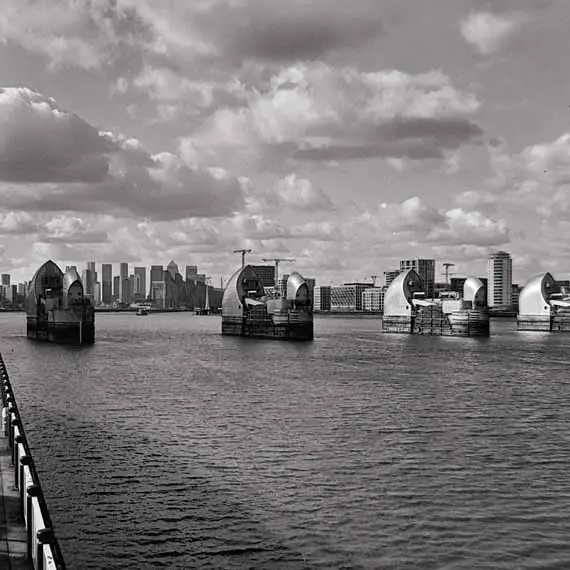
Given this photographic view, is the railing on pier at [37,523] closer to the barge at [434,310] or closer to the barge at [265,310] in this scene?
the barge at [265,310]

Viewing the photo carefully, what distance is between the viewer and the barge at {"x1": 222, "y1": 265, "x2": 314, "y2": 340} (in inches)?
4872

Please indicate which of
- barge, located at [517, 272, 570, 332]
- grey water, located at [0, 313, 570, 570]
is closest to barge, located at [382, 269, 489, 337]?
barge, located at [517, 272, 570, 332]

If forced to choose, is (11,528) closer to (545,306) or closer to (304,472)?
(304,472)

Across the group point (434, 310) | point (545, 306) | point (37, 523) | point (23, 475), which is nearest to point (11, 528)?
point (23, 475)

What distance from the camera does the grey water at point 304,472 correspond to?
770 inches

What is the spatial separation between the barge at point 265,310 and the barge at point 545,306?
56.9 m

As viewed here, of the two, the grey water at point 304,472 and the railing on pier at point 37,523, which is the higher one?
the railing on pier at point 37,523

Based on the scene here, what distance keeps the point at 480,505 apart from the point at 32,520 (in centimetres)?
1489

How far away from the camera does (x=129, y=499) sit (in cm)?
2367

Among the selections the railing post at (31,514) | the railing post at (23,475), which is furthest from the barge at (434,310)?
the railing post at (31,514)

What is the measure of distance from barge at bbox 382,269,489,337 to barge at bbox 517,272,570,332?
20.0 meters

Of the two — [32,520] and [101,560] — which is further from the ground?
[32,520]

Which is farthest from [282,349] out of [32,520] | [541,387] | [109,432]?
[32,520]

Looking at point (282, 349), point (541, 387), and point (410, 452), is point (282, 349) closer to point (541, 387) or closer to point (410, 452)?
point (541, 387)
